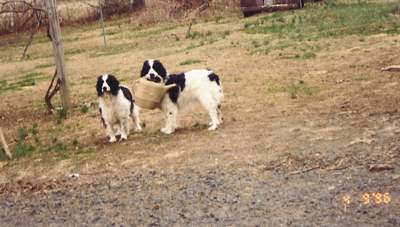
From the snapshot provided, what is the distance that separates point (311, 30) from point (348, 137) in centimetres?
1220

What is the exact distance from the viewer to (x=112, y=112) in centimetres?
1052

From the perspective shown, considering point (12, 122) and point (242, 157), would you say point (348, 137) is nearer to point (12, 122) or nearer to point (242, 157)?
point (242, 157)

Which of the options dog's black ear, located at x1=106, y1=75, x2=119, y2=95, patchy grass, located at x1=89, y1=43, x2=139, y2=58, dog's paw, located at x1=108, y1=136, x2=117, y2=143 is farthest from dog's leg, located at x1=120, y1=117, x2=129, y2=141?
patchy grass, located at x1=89, y1=43, x2=139, y2=58

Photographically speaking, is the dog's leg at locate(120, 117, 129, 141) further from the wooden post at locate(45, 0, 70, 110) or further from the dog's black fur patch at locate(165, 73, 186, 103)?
the wooden post at locate(45, 0, 70, 110)

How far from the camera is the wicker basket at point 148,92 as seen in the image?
33.8ft

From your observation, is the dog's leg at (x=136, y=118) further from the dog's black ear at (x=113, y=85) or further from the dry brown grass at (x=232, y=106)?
the dog's black ear at (x=113, y=85)

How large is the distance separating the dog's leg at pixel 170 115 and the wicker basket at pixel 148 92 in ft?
0.50

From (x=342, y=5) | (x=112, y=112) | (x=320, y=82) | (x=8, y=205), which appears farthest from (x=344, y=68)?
(x=342, y=5)

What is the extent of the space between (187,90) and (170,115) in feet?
1.45

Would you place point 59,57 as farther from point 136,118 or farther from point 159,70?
point 159,70

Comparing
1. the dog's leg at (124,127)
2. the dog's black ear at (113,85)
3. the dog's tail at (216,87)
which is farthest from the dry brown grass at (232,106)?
the dog's black ear at (113,85)

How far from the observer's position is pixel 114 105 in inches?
412

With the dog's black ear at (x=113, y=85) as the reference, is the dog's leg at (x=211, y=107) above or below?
below

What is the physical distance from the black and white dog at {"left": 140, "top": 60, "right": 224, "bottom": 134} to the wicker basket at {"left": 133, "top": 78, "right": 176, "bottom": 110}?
11 centimetres
